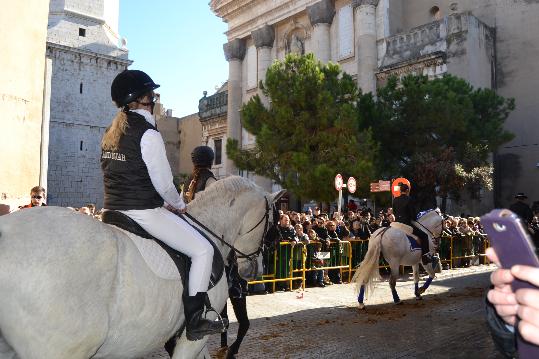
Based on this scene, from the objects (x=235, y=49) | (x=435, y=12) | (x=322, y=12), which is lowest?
(x=435, y=12)

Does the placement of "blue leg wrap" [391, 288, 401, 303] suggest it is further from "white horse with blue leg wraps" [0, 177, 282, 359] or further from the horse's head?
"white horse with blue leg wraps" [0, 177, 282, 359]

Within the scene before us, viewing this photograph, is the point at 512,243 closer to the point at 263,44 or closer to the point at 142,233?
the point at 142,233

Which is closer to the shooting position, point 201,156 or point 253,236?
point 253,236

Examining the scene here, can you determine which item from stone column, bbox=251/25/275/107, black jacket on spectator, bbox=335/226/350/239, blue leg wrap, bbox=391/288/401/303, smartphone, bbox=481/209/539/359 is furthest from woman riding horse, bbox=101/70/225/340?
stone column, bbox=251/25/275/107

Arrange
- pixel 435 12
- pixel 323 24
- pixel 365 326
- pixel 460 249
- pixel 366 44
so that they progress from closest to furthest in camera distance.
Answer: pixel 365 326, pixel 460 249, pixel 366 44, pixel 435 12, pixel 323 24

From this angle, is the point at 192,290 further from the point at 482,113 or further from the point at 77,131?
the point at 77,131

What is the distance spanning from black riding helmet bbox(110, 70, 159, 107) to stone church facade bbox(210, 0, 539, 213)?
2677cm

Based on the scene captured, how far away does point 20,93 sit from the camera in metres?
12.9

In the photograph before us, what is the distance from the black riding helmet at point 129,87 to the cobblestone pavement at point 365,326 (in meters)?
4.21

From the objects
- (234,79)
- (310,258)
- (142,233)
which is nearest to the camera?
(142,233)

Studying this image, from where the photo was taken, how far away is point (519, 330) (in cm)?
153

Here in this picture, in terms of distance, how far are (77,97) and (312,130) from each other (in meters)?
26.6

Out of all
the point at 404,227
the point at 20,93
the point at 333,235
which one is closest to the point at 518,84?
the point at 333,235

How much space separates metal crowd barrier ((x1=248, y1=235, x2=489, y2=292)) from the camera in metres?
12.4
